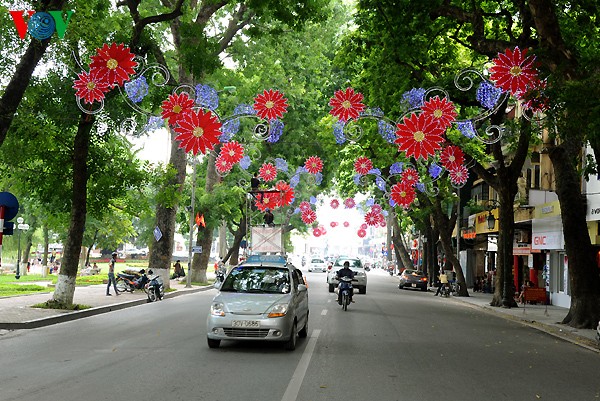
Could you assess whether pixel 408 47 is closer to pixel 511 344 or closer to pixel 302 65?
pixel 511 344

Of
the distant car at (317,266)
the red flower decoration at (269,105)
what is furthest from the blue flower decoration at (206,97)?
the distant car at (317,266)

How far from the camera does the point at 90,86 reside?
17922mm

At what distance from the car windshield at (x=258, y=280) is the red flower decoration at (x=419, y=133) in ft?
22.4

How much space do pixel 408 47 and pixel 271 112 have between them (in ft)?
14.3

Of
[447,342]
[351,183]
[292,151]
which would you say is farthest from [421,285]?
[447,342]

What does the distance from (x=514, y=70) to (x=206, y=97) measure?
8.02 meters

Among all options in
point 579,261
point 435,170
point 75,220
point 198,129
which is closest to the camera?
point 198,129

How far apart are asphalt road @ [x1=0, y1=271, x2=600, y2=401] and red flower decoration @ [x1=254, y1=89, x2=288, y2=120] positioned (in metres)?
5.99

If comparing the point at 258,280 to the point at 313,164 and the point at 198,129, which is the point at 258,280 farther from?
the point at 313,164

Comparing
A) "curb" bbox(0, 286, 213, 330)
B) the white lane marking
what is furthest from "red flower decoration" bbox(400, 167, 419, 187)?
the white lane marking

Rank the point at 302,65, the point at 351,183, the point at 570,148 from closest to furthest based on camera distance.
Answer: the point at 570,148, the point at 302,65, the point at 351,183

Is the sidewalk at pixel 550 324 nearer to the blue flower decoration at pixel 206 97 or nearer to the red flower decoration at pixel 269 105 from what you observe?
the red flower decoration at pixel 269 105

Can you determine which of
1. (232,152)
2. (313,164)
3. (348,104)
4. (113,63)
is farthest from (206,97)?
(313,164)

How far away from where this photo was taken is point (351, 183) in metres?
51.6
